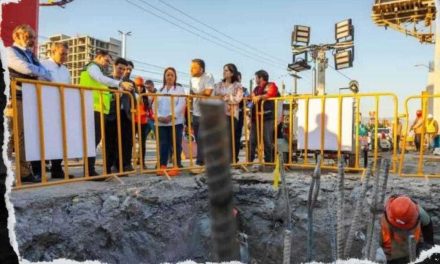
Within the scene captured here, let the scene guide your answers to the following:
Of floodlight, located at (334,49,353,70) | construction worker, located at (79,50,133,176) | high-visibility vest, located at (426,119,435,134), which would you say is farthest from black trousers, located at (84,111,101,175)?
floodlight, located at (334,49,353,70)

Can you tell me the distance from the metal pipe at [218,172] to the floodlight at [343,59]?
44.9ft

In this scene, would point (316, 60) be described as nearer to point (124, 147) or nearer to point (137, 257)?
point (124, 147)

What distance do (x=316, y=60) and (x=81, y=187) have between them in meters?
11.7

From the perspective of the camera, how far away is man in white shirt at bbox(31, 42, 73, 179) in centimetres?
425

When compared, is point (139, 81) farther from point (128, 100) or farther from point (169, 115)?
point (128, 100)

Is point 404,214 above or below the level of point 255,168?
below

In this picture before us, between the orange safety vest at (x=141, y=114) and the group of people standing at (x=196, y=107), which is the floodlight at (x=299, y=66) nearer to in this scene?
the group of people standing at (x=196, y=107)

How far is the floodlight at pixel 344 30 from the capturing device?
13.5m

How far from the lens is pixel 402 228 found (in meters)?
3.63

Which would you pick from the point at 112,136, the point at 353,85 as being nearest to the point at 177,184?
the point at 112,136

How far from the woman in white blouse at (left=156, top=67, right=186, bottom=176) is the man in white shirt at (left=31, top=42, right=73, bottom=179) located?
4.12 ft

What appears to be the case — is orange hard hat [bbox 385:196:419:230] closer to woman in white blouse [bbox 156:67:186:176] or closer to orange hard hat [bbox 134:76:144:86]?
woman in white blouse [bbox 156:67:186:176]

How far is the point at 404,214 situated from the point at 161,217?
7.34 feet

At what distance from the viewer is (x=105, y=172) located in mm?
4547
